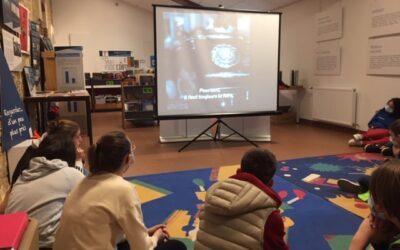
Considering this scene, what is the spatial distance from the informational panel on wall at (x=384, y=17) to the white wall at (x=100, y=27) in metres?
6.83

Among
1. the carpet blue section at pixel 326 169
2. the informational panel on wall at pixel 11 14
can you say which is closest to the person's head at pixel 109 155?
the informational panel on wall at pixel 11 14

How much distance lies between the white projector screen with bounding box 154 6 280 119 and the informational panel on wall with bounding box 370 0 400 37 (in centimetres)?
154

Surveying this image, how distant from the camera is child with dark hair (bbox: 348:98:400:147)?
176 inches

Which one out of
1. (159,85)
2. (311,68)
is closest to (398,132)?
(159,85)

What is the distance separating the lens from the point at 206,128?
207 inches

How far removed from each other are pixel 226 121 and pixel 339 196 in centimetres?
261

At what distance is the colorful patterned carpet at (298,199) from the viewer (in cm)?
222

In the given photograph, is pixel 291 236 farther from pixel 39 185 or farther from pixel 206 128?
pixel 206 128

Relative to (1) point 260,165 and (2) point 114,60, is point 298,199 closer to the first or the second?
(1) point 260,165

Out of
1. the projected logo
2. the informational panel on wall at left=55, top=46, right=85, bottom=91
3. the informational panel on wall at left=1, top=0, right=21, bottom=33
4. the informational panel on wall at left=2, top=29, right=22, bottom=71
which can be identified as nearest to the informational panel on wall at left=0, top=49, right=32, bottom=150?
the informational panel on wall at left=2, top=29, right=22, bottom=71

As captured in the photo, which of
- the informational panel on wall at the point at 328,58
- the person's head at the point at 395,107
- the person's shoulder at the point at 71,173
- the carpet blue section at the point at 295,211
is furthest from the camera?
the informational panel on wall at the point at 328,58

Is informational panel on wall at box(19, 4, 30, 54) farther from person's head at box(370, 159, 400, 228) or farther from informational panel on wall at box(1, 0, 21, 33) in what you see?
person's head at box(370, 159, 400, 228)

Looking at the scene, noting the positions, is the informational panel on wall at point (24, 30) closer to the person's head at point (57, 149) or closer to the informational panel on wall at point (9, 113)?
the informational panel on wall at point (9, 113)

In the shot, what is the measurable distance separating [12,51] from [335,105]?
16.3 ft
